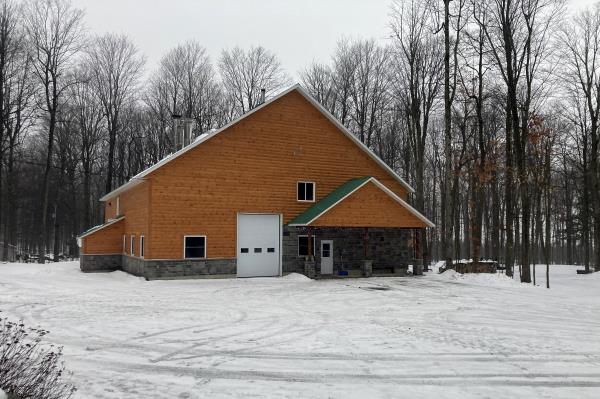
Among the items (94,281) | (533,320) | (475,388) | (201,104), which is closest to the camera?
(475,388)

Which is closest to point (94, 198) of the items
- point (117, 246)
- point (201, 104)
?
point (201, 104)

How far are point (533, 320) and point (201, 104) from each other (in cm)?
3610

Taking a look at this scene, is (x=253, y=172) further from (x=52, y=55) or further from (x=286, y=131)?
(x=52, y=55)

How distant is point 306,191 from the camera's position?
23750mm

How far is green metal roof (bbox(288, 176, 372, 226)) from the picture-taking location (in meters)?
21.8

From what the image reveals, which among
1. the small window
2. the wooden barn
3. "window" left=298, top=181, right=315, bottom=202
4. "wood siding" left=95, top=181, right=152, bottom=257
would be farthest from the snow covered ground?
"window" left=298, top=181, right=315, bottom=202

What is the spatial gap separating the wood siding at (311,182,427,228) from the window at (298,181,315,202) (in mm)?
2300

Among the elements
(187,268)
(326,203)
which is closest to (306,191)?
(326,203)

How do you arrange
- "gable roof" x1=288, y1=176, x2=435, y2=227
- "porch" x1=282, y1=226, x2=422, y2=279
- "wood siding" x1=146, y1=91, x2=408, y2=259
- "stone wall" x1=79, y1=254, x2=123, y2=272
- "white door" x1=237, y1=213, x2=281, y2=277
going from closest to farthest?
1. "wood siding" x1=146, y1=91, x2=408, y2=259
2. "gable roof" x1=288, y1=176, x2=435, y2=227
3. "white door" x1=237, y1=213, x2=281, y2=277
4. "porch" x1=282, y1=226, x2=422, y2=279
5. "stone wall" x1=79, y1=254, x2=123, y2=272

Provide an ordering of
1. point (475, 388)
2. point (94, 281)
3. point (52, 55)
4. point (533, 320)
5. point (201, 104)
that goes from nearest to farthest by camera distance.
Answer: point (475, 388), point (533, 320), point (94, 281), point (52, 55), point (201, 104)

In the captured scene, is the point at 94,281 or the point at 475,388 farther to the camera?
the point at 94,281

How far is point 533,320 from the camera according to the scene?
40.4 feet

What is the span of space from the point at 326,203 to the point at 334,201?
1.79 feet

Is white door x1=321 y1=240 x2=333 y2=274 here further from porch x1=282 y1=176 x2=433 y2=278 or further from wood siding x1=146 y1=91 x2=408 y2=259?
wood siding x1=146 y1=91 x2=408 y2=259
